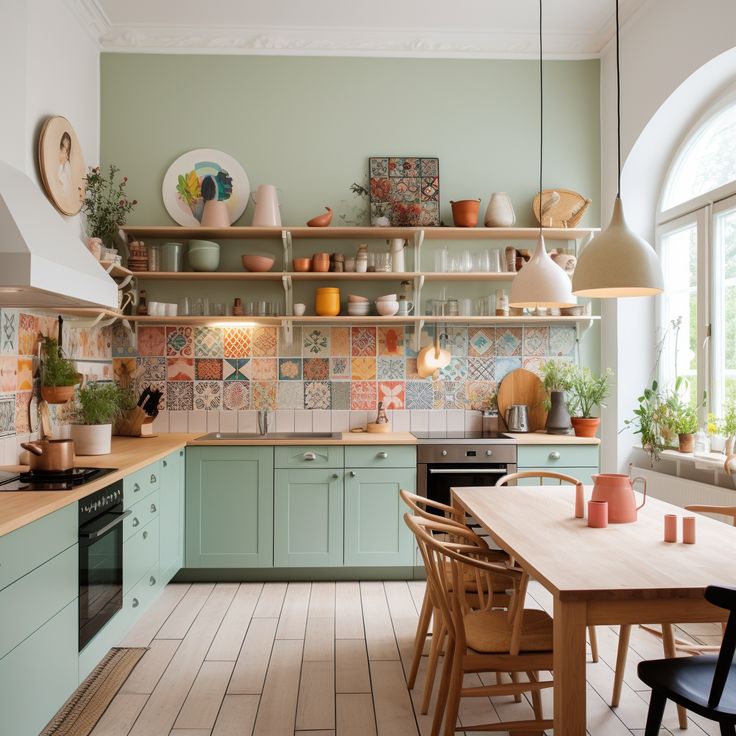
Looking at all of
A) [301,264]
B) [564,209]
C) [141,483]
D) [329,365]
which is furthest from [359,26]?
[141,483]

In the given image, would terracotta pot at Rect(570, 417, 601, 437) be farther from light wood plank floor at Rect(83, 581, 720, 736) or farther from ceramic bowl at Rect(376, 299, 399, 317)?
ceramic bowl at Rect(376, 299, 399, 317)

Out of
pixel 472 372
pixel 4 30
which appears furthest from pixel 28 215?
pixel 472 372

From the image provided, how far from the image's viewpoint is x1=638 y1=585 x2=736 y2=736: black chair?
1.60m

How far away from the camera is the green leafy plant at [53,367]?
11.7ft

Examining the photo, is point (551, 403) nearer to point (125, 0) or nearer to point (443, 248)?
point (443, 248)

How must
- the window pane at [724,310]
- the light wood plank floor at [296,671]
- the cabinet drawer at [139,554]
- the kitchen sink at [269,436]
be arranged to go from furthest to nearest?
the kitchen sink at [269,436] < the window pane at [724,310] < the cabinet drawer at [139,554] < the light wood plank floor at [296,671]

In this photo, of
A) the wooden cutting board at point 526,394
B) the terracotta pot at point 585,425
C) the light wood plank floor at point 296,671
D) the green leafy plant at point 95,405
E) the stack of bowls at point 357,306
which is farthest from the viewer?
the wooden cutting board at point 526,394

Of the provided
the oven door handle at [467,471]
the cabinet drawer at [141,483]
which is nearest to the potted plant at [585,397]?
the oven door handle at [467,471]

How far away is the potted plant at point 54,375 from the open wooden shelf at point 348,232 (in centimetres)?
112

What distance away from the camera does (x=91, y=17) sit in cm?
437

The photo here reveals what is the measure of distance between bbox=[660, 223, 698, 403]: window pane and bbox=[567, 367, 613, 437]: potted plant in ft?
1.31

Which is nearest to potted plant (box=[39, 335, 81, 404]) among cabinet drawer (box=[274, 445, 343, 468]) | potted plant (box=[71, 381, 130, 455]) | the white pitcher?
potted plant (box=[71, 381, 130, 455])

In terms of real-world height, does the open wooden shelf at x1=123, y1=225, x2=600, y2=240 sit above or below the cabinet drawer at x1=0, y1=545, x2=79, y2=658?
above

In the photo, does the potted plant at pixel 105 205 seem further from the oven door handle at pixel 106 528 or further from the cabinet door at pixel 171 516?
the oven door handle at pixel 106 528
